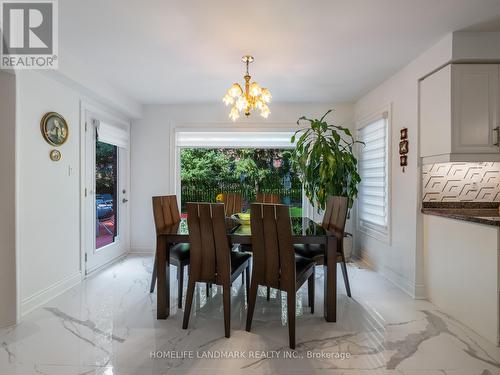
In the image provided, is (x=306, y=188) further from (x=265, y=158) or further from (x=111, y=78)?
(x=111, y=78)

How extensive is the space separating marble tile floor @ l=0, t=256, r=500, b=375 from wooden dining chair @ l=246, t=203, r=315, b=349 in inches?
9.0

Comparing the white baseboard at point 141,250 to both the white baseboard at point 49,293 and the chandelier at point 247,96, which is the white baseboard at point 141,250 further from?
the chandelier at point 247,96

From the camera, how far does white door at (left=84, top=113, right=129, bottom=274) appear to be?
137 inches

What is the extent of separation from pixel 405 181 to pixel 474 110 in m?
0.89

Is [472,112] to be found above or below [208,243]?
above

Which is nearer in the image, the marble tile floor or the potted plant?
the marble tile floor

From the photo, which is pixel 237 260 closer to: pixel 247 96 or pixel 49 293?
pixel 247 96

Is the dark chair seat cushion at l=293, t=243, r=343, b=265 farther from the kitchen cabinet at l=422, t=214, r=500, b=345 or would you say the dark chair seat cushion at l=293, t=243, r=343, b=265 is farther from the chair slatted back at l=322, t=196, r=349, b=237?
the kitchen cabinet at l=422, t=214, r=500, b=345

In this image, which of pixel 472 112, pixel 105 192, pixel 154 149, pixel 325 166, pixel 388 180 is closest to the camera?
pixel 472 112

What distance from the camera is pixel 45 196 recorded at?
271 centimetres

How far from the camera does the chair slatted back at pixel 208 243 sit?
7.09ft

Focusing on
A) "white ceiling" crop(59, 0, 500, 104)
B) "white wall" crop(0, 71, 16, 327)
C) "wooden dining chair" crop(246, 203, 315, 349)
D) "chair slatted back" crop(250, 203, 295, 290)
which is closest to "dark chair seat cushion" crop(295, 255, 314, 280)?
"wooden dining chair" crop(246, 203, 315, 349)

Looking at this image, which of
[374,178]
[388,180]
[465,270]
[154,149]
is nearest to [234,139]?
[154,149]

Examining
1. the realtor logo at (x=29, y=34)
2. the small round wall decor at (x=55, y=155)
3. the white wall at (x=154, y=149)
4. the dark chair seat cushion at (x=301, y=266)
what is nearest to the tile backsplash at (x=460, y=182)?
the dark chair seat cushion at (x=301, y=266)
